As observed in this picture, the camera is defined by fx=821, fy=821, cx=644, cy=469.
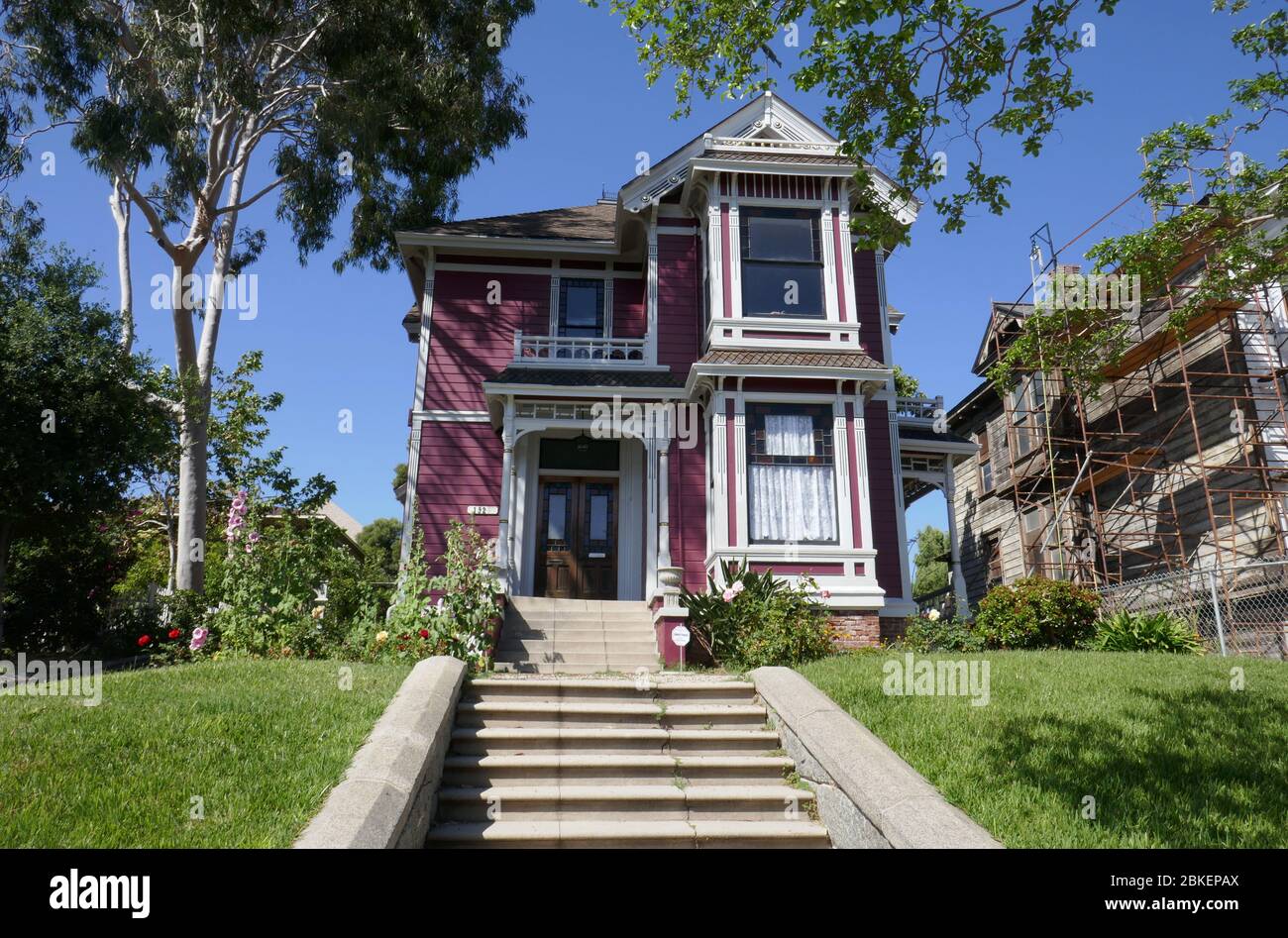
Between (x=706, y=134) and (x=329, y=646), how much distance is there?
10712 millimetres

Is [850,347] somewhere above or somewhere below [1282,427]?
above

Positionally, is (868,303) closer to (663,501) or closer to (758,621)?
(663,501)

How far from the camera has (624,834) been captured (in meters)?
5.72

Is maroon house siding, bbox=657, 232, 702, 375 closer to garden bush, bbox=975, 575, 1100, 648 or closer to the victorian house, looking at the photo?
the victorian house

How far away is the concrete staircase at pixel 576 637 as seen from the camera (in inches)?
449

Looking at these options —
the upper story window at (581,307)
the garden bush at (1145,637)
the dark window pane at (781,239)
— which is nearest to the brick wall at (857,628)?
the garden bush at (1145,637)

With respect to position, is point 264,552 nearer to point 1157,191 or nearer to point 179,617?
point 179,617

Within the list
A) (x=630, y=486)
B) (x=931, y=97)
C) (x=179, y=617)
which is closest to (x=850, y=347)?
(x=630, y=486)

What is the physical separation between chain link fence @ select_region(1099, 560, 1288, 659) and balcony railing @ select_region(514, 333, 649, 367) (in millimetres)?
9013

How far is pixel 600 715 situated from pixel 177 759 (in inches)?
136

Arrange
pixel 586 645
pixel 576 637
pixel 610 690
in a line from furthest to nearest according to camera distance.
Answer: pixel 576 637
pixel 586 645
pixel 610 690

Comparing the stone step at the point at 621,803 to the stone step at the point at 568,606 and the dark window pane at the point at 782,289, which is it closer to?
the stone step at the point at 568,606

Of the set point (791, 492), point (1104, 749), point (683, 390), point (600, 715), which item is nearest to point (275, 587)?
point (600, 715)

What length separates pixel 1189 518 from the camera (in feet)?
56.2
